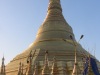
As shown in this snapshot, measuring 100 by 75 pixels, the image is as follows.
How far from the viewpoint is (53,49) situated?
51.4 meters

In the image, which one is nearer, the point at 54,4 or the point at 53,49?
the point at 53,49

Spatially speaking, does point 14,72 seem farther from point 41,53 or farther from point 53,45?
point 53,45

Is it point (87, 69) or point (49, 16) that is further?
point (49, 16)

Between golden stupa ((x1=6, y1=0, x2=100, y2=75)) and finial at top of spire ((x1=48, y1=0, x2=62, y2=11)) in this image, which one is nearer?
golden stupa ((x1=6, y1=0, x2=100, y2=75))

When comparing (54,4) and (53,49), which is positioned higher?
(54,4)

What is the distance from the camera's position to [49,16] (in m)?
62.9

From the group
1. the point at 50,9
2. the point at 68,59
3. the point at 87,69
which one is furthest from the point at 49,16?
the point at 87,69

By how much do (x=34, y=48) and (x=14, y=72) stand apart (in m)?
6.93

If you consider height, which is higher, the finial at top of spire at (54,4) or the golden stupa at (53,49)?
the finial at top of spire at (54,4)

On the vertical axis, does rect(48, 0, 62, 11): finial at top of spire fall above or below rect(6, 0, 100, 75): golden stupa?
above

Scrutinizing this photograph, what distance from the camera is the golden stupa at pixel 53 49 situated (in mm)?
44341

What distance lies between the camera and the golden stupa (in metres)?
44.3

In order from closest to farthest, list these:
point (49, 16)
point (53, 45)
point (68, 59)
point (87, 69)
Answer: point (87, 69), point (68, 59), point (53, 45), point (49, 16)

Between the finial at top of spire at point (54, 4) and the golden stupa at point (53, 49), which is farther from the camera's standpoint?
the finial at top of spire at point (54, 4)
